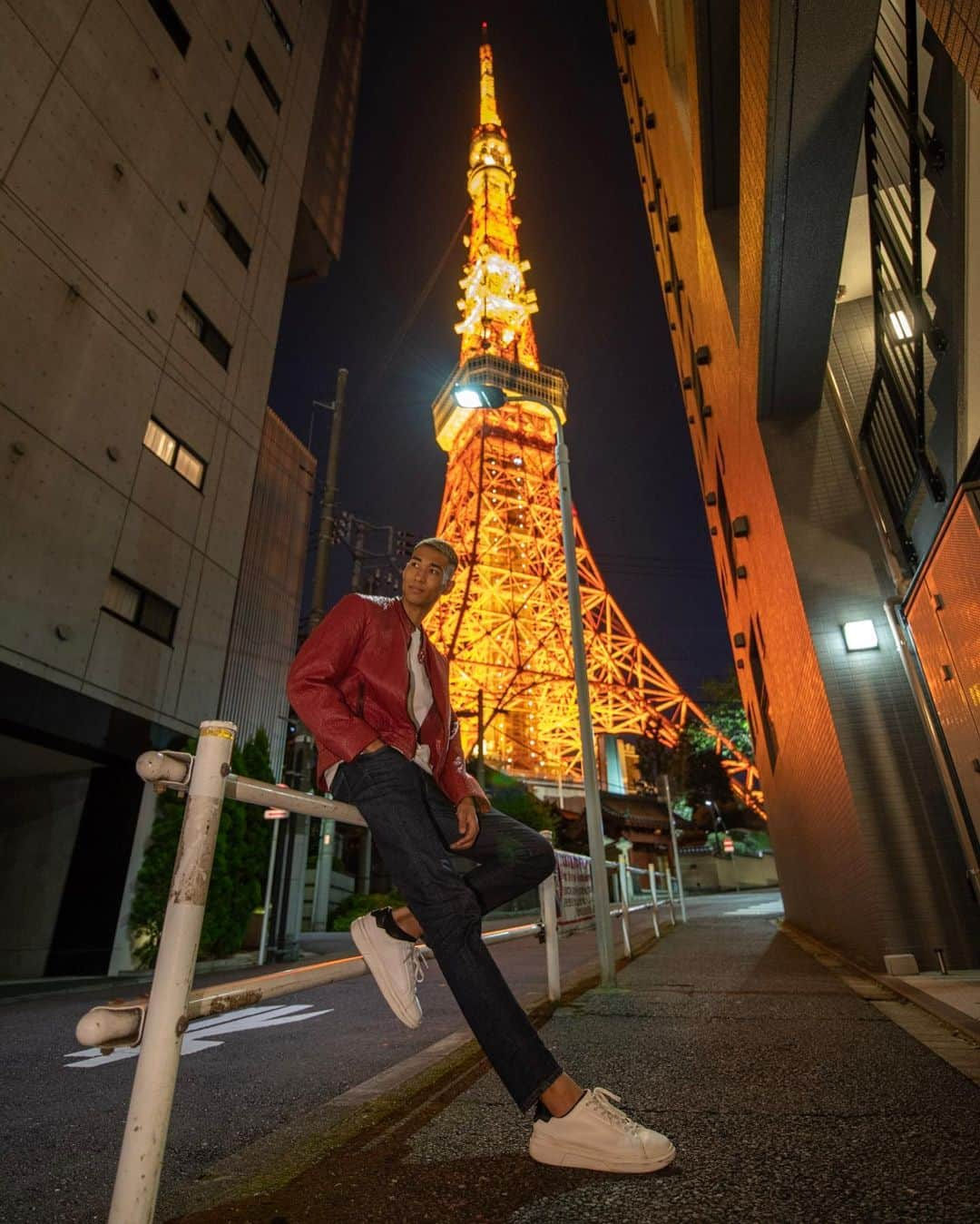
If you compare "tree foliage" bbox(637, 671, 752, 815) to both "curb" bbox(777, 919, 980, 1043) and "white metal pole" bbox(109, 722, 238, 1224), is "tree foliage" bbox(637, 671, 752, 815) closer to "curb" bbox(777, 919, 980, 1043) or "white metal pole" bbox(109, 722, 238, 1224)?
"curb" bbox(777, 919, 980, 1043)

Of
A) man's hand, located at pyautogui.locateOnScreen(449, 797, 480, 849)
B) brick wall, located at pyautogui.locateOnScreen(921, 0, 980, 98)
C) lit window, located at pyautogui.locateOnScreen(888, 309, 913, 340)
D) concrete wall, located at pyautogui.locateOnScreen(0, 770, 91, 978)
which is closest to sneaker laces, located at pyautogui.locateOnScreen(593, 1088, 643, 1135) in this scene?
man's hand, located at pyautogui.locateOnScreen(449, 797, 480, 849)

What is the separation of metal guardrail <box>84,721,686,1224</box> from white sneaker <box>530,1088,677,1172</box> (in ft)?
2.14

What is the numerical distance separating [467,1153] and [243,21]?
61.0 ft

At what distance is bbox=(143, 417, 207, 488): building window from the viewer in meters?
9.59

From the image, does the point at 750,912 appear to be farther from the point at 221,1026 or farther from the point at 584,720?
the point at 221,1026

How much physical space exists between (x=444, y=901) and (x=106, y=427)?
30.2 ft

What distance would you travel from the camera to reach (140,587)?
8.98 metres

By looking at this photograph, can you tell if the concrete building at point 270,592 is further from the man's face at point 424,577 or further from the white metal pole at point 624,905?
the man's face at point 424,577

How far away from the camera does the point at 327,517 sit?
37.9 ft

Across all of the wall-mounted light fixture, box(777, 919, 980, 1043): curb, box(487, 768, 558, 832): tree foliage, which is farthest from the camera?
box(487, 768, 558, 832): tree foliage

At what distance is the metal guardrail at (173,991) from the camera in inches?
40.9

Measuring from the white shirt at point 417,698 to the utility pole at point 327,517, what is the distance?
894 centimetres

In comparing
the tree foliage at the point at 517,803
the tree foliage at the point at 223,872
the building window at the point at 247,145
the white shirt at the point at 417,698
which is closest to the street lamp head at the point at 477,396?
the white shirt at the point at 417,698

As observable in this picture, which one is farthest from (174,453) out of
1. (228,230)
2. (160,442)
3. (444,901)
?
(444,901)
